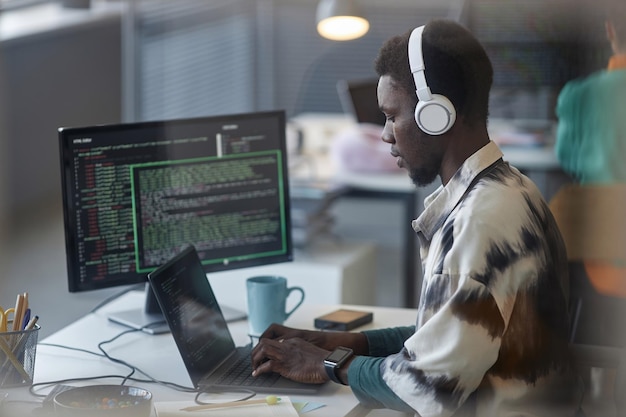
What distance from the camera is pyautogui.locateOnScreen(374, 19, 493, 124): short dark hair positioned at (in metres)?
1.20

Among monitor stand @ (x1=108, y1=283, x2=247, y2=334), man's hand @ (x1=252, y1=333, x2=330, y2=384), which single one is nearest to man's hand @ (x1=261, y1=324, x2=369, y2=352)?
man's hand @ (x1=252, y1=333, x2=330, y2=384)

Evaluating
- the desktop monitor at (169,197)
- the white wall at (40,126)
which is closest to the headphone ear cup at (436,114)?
the desktop monitor at (169,197)

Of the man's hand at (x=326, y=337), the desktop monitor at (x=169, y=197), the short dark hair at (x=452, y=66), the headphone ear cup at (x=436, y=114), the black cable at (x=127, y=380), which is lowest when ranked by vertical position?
the black cable at (x=127, y=380)

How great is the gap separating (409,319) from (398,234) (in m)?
2.72

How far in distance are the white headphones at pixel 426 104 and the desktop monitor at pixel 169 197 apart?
1.86 feet

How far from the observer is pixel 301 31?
5.01 m

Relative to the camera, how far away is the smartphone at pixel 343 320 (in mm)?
1628

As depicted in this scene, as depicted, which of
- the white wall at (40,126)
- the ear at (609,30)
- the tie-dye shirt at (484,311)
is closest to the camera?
the ear at (609,30)

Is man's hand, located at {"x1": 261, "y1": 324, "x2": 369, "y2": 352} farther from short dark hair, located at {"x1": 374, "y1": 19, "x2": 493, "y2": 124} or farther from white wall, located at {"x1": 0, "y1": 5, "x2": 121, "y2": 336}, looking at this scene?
white wall, located at {"x1": 0, "y1": 5, "x2": 121, "y2": 336}

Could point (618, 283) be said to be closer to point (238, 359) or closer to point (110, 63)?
point (238, 359)

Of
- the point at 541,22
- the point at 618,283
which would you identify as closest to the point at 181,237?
the point at 618,283

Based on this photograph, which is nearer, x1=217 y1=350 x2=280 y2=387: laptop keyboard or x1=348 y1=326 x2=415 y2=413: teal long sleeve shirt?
x1=348 y1=326 x2=415 y2=413: teal long sleeve shirt

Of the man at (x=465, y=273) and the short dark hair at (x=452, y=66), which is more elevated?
the short dark hair at (x=452, y=66)

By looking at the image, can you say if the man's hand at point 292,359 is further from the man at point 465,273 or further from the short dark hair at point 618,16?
the short dark hair at point 618,16
